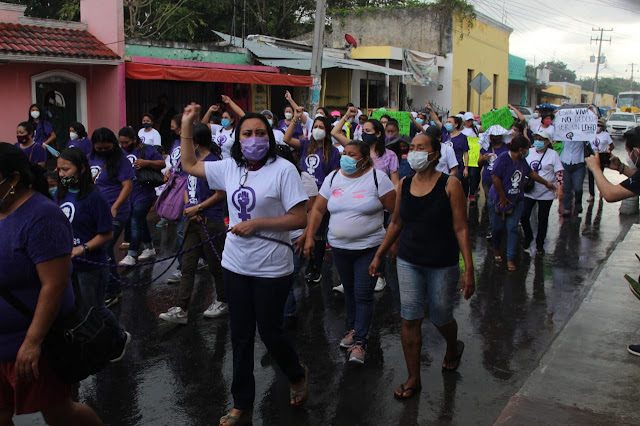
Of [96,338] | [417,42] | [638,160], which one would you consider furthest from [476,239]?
[417,42]

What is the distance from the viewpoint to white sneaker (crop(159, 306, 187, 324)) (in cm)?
609

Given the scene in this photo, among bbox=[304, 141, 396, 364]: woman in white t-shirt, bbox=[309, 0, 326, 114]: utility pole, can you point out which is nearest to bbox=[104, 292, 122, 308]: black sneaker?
bbox=[304, 141, 396, 364]: woman in white t-shirt

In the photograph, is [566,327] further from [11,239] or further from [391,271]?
[11,239]

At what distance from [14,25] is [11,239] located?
1381 cm

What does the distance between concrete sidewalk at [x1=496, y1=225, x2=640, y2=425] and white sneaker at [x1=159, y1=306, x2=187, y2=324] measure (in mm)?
3121

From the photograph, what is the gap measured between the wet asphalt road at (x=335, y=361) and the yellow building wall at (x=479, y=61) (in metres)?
28.1

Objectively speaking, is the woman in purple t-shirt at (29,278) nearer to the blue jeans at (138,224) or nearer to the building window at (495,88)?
the blue jeans at (138,224)

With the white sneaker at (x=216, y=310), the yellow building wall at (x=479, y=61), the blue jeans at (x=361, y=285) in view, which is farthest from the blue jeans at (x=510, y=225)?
the yellow building wall at (x=479, y=61)

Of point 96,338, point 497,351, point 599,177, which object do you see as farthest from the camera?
point 497,351

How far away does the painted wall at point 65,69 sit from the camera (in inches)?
558

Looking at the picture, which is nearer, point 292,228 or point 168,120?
point 292,228

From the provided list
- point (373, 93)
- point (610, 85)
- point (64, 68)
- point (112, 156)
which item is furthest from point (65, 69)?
point (610, 85)

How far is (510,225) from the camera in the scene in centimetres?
861

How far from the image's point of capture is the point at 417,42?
1366 inches
